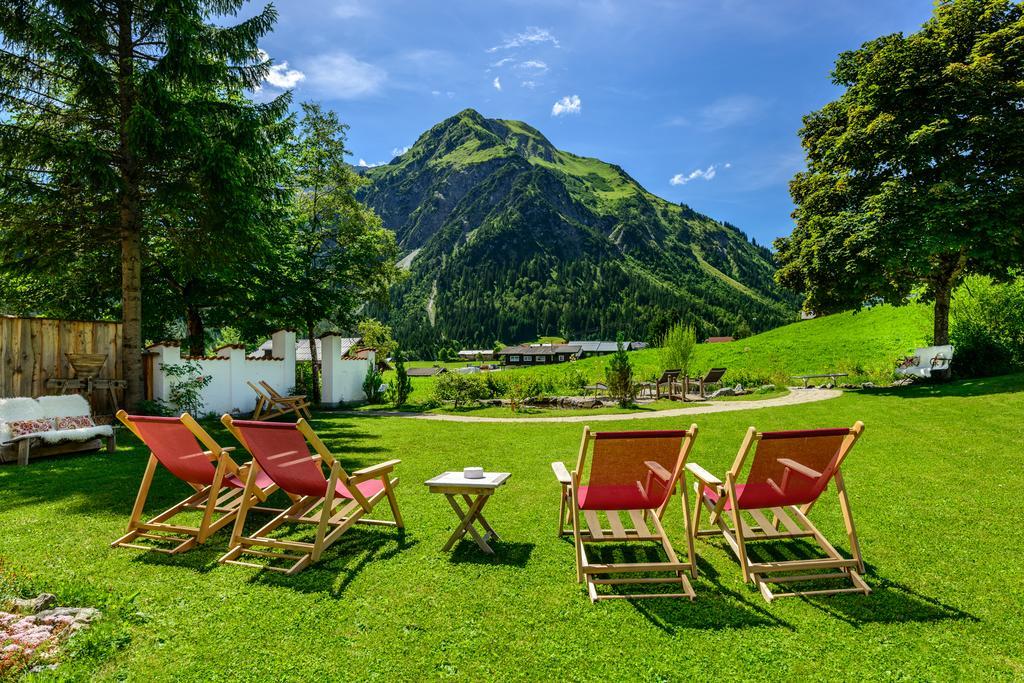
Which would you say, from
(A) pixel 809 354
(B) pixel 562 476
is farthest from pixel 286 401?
(A) pixel 809 354

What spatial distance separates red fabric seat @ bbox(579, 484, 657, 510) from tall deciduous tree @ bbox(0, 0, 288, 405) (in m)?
11.1

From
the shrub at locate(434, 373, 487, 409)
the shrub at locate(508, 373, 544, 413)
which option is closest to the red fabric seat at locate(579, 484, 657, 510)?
the shrub at locate(508, 373, 544, 413)

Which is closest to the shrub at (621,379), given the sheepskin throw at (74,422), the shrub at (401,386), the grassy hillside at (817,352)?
the grassy hillside at (817,352)

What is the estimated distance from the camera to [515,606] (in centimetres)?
354

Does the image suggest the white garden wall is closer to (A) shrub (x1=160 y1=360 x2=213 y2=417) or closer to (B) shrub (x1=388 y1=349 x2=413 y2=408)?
(A) shrub (x1=160 y1=360 x2=213 y2=417)

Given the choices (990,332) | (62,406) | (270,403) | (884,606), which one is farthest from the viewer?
(990,332)

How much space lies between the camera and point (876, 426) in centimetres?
1074

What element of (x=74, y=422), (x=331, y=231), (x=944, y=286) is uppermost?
(x=331, y=231)

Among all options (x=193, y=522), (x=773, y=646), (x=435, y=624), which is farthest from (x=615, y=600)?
(x=193, y=522)

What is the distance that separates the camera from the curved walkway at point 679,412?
45.6 feet

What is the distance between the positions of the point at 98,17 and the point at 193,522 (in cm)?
1236

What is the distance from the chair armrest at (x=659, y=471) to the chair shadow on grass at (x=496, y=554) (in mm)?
1334

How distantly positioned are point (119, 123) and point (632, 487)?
46.6ft

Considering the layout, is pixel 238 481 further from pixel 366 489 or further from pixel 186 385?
pixel 186 385
